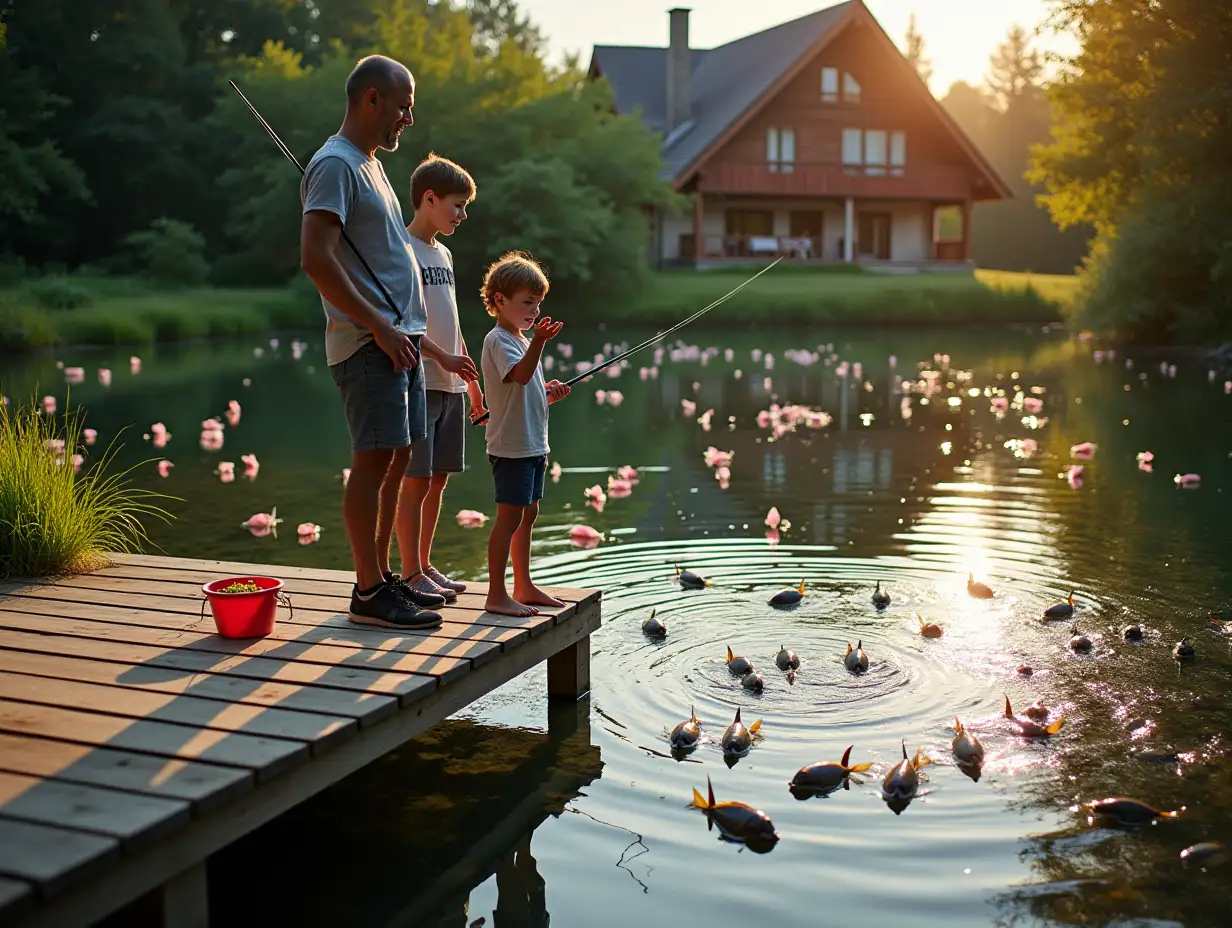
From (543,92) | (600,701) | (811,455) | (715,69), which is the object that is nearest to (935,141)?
(715,69)

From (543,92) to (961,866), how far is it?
37.9 m

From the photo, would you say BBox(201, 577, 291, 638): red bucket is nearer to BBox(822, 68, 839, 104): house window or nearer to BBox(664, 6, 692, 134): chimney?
BBox(822, 68, 839, 104): house window

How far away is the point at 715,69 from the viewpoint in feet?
165

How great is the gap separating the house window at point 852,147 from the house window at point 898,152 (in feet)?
3.67

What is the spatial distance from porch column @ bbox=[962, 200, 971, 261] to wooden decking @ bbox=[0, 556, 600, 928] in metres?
43.5

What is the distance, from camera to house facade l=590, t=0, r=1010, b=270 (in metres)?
44.3

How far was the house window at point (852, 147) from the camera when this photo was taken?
46156 millimetres

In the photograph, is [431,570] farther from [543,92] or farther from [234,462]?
[543,92]

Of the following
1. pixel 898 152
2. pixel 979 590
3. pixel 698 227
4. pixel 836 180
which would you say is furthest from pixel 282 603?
pixel 898 152

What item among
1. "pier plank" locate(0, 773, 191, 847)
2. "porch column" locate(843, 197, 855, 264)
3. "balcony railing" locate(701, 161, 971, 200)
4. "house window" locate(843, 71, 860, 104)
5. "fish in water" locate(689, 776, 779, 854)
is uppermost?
"house window" locate(843, 71, 860, 104)

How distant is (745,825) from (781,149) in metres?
43.0

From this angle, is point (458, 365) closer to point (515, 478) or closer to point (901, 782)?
point (515, 478)

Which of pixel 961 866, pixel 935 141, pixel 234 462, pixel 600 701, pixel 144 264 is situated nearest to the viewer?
pixel 961 866

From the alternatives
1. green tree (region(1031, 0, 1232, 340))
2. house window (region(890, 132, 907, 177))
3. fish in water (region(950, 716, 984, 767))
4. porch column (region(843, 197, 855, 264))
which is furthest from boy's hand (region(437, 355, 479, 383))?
house window (region(890, 132, 907, 177))
